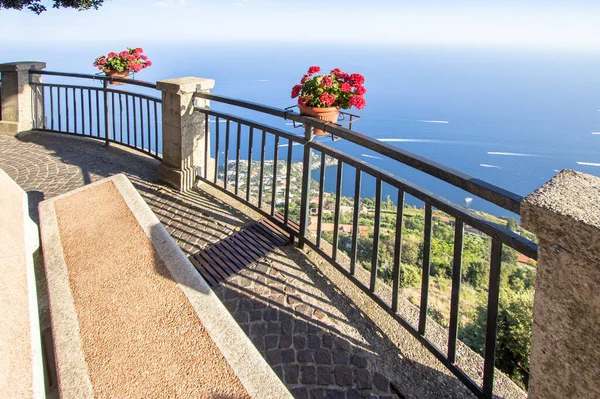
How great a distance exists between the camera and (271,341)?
8.34 ft

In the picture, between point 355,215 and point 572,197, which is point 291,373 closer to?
point 355,215

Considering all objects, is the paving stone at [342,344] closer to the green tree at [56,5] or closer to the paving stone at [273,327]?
the paving stone at [273,327]

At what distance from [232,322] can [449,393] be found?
140cm

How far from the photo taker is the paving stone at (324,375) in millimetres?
2239

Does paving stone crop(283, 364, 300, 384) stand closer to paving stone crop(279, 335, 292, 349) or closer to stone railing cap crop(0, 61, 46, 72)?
paving stone crop(279, 335, 292, 349)

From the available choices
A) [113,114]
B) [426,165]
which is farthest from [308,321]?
[113,114]

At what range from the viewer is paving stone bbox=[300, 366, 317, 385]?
88.3 inches

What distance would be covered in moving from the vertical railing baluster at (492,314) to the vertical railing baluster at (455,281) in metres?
0.21

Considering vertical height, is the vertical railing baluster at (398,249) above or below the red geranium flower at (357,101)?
below

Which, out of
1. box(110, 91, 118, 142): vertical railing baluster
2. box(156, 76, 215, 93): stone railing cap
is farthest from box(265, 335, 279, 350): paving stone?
box(110, 91, 118, 142): vertical railing baluster

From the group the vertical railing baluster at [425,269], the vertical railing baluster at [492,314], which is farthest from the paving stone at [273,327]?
the vertical railing baluster at [492,314]

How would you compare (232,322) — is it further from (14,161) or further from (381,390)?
(14,161)

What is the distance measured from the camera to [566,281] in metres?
1.38

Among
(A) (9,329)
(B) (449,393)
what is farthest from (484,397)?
(A) (9,329)
